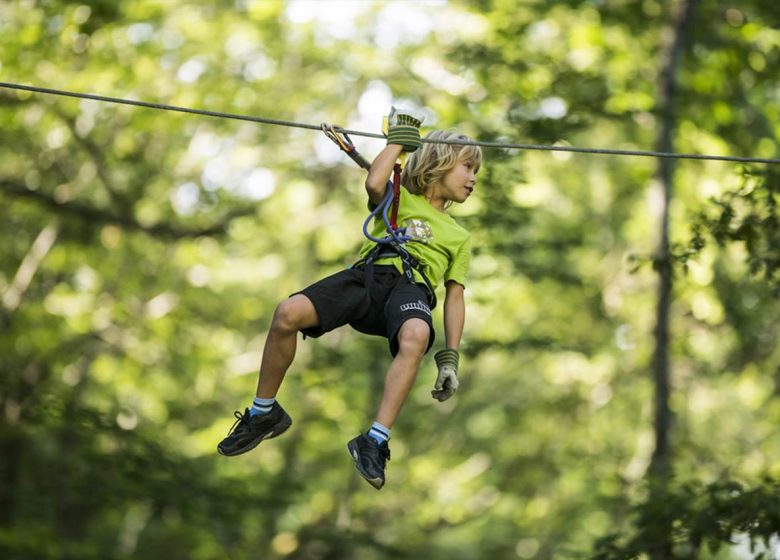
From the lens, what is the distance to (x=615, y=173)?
1582 cm

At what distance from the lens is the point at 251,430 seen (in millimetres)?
5070

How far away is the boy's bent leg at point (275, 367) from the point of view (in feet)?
15.9

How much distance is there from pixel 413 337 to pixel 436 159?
92cm

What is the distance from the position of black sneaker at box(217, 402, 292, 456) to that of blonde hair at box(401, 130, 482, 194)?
116 cm

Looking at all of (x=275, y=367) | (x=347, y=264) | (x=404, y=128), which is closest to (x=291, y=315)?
(x=275, y=367)

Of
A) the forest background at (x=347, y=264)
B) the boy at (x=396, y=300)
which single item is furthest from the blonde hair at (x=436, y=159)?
the forest background at (x=347, y=264)

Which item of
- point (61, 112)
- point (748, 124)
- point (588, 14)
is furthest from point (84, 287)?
point (748, 124)

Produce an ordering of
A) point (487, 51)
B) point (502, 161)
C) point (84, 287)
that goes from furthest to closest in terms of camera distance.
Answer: point (84, 287)
point (487, 51)
point (502, 161)

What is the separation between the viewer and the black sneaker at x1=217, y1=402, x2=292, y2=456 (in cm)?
503

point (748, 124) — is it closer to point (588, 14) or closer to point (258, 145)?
point (588, 14)

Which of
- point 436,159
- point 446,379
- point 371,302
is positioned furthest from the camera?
point 436,159

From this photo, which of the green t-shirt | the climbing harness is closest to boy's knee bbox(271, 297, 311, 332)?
the climbing harness

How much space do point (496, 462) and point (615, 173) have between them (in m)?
4.79

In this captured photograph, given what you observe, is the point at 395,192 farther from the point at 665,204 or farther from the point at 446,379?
the point at 665,204
